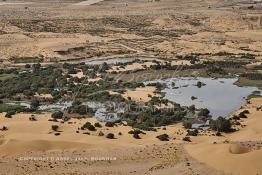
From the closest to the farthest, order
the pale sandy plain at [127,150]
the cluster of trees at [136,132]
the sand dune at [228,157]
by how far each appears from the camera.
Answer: the sand dune at [228,157] < the pale sandy plain at [127,150] < the cluster of trees at [136,132]

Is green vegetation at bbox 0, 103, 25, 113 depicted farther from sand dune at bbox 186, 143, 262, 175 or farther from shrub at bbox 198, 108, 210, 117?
sand dune at bbox 186, 143, 262, 175

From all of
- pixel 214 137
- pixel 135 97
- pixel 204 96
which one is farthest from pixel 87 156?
pixel 204 96

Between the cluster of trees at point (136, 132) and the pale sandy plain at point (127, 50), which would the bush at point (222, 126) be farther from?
the cluster of trees at point (136, 132)

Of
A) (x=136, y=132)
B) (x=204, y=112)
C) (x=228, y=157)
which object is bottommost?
(x=204, y=112)

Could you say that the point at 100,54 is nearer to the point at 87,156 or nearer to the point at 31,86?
the point at 31,86

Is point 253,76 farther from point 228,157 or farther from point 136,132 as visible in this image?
point 228,157

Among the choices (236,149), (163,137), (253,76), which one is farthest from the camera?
(253,76)

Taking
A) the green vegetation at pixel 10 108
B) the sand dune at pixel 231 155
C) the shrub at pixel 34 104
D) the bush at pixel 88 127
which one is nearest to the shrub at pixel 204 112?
the sand dune at pixel 231 155

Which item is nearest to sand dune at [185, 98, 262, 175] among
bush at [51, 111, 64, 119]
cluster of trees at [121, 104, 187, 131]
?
cluster of trees at [121, 104, 187, 131]

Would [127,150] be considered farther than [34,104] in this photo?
No

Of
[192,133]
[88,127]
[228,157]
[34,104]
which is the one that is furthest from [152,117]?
[228,157]

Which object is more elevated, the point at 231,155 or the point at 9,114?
the point at 231,155
